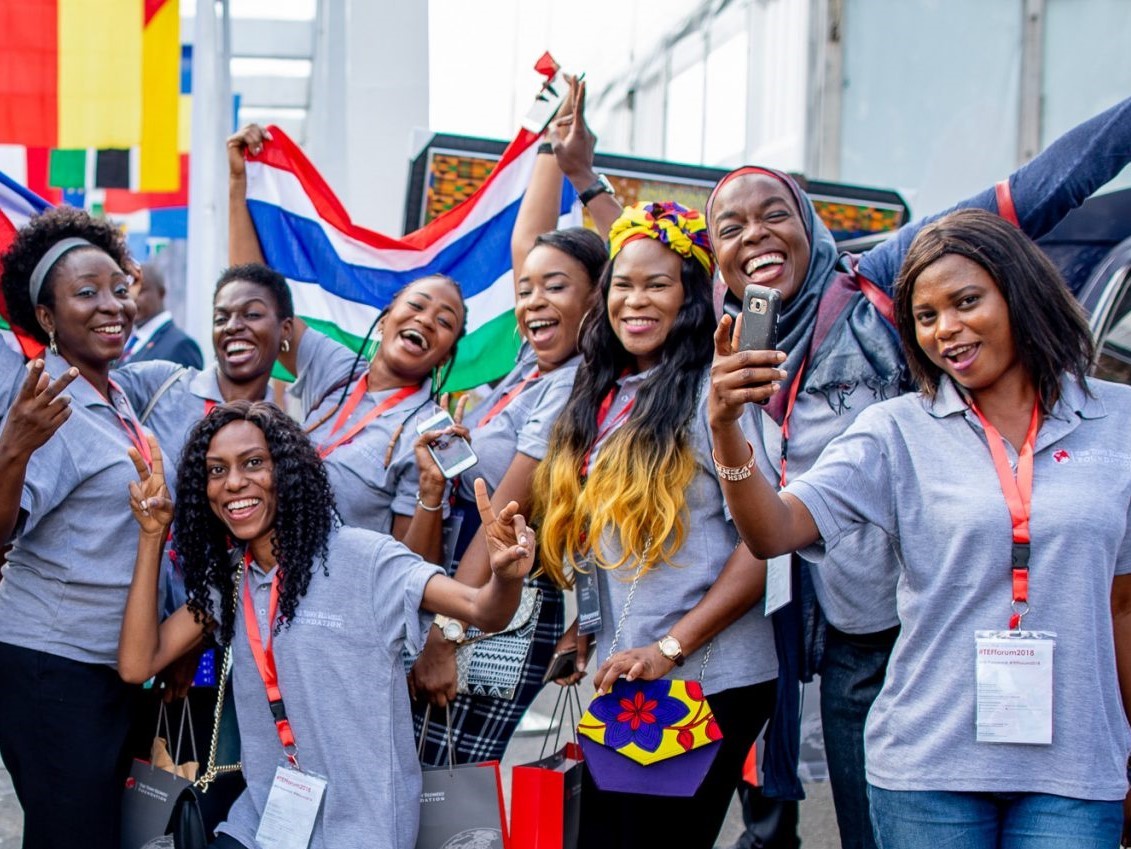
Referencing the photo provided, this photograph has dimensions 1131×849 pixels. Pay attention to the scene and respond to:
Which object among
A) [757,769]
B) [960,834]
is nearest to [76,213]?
[757,769]

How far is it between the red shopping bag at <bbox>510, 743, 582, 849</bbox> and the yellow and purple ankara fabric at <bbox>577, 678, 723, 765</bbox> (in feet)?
0.56

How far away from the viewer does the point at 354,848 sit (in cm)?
324

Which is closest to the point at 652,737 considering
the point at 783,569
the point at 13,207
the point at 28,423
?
the point at 783,569

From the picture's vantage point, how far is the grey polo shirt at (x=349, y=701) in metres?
3.29

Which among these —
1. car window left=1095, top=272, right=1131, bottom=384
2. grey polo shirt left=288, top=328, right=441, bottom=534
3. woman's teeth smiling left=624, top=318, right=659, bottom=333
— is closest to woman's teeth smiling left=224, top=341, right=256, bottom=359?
grey polo shirt left=288, top=328, right=441, bottom=534

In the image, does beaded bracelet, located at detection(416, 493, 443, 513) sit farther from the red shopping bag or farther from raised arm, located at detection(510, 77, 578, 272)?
raised arm, located at detection(510, 77, 578, 272)

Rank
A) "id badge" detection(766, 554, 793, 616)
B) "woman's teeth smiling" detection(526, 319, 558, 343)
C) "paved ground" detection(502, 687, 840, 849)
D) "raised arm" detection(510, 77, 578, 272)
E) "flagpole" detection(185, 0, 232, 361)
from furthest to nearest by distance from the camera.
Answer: "flagpole" detection(185, 0, 232, 361)
"paved ground" detection(502, 687, 840, 849)
"raised arm" detection(510, 77, 578, 272)
"woman's teeth smiling" detection(526, 319, 558, 343)
"id badge" detection(766, 554, 793, 616)

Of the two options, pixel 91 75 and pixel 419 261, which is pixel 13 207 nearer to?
pixel 419 261

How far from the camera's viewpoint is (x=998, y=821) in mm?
2506


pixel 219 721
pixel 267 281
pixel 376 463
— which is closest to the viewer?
pixel 219 721

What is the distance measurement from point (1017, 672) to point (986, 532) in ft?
0.91

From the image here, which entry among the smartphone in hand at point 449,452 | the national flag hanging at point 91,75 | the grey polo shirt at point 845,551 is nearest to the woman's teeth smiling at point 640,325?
the grey polo shirt at point 845,551

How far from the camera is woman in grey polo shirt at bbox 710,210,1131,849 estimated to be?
2.44m

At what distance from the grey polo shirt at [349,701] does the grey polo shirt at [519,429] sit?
1.46 ft
